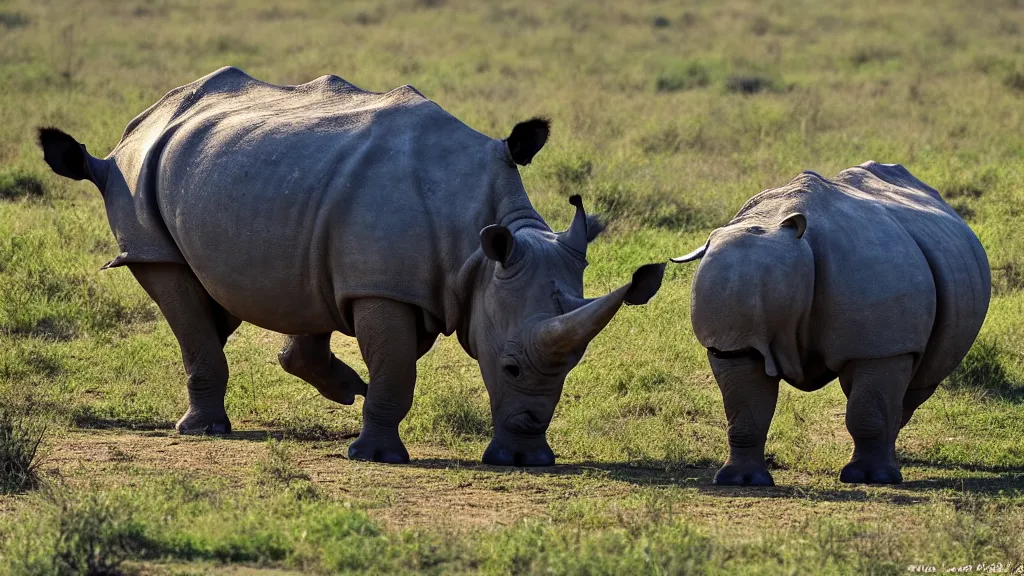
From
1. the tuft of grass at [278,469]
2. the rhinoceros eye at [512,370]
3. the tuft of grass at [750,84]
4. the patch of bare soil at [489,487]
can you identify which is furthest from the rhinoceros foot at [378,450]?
the tuft of grass at [750,84]

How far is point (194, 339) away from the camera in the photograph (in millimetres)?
8703

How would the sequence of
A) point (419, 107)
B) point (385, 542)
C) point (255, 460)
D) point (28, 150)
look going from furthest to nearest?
point (28, 150) → point (419, 107) → point (255, 460) → point (385, 542)

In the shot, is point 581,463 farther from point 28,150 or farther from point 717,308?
point 28,150

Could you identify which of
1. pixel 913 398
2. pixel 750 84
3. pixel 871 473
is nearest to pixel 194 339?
pixel 871 473

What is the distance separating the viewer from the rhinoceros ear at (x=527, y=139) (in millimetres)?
7668

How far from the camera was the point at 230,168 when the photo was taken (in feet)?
26.7

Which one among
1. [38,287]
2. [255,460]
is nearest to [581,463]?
[255,460]

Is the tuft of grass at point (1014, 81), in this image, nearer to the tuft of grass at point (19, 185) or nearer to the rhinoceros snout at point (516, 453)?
the tuft of grass at point (19, 185)

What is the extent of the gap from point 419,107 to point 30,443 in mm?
2646

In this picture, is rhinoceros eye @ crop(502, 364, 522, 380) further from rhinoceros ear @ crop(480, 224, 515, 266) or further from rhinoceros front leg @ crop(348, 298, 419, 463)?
rhinoceros front leg @ crop(348, 298, 419, 463)

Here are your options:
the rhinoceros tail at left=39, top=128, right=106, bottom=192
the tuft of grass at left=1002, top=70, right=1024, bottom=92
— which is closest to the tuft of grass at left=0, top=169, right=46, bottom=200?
the rhinoceros tail at left=39, top=128, right=106, bottom=192

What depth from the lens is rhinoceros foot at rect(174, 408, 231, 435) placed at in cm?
859

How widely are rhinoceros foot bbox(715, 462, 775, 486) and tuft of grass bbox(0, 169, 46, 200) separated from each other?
8283 mm

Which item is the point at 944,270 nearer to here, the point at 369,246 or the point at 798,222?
the point at 798,222
